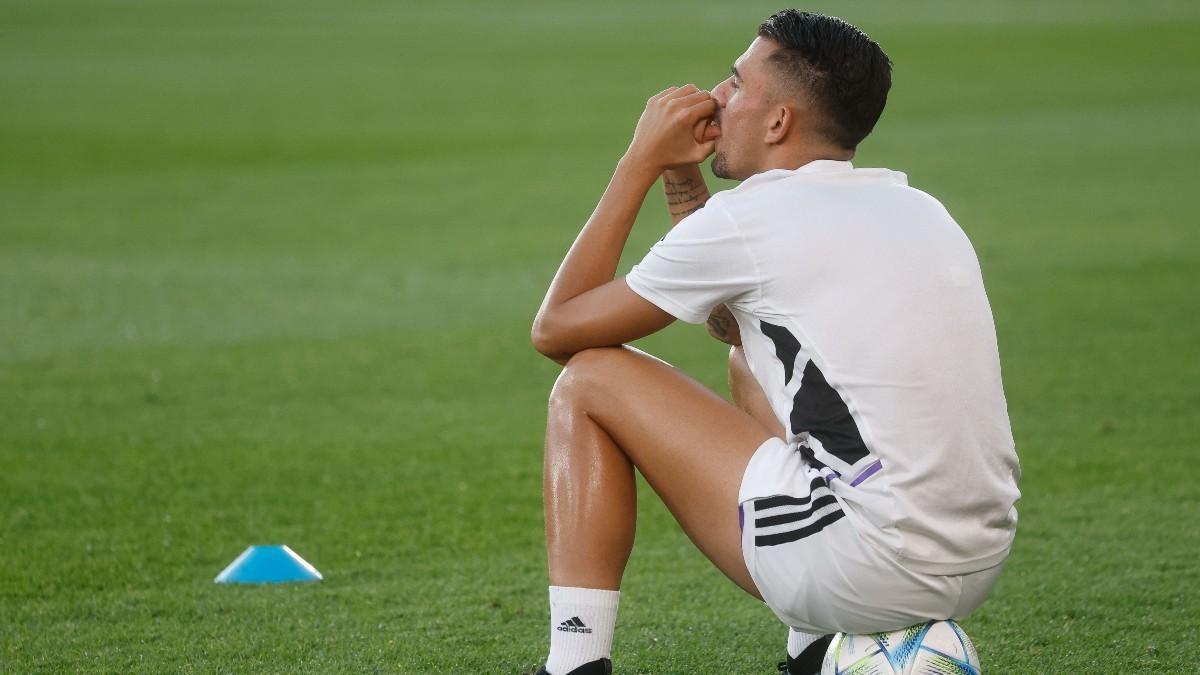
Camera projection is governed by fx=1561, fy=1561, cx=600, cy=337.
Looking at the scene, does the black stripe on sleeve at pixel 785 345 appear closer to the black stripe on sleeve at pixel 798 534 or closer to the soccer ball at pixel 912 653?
the black stripe on sleeve at pixel 798 534

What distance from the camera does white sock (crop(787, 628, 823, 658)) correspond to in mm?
3400

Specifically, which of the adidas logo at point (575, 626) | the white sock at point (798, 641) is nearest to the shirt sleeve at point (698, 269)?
the adidas logo at point (575, 626)

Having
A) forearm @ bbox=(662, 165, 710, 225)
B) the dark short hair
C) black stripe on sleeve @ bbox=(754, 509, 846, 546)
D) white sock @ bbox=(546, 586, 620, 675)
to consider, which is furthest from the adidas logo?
the dark short hair

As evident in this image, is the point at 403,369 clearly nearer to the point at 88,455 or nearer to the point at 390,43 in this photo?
the point at 88,455

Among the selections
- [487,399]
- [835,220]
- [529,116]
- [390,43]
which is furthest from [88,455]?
[390,43]

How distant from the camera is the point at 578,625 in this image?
3.11 meters

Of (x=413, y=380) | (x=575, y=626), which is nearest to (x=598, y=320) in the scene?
(x=575, y=626)

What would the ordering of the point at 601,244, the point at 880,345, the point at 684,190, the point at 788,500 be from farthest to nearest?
the point at 684,190 → the point at 601,244 → the point at 788,500 → the point at 880,345

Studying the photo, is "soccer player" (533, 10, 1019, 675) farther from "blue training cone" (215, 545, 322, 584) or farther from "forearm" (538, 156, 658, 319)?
"blue training cone" (215, 545, 322, 584)

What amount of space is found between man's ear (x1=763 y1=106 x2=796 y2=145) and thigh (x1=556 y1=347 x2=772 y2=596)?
0.50 metres

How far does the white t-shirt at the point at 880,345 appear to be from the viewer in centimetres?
278

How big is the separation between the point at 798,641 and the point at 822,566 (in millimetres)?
648

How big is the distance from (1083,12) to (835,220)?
121ft

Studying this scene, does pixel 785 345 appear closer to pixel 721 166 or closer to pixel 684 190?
pixel 721 166
